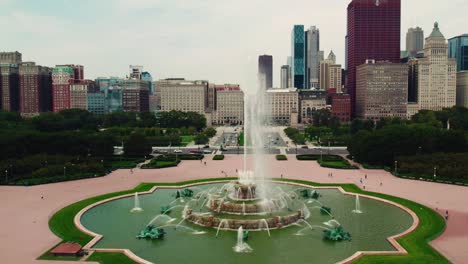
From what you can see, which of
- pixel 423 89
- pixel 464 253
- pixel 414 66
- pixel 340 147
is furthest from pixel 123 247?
pixel 414 66

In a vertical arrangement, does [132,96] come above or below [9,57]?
below

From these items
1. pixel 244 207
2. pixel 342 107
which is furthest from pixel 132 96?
pixel 244 207

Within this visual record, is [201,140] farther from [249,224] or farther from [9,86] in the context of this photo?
[9,86]

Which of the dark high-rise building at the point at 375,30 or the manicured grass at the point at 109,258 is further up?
the dark high-rise building at the point at 375,30

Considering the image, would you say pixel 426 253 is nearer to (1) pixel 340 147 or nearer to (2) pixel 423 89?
(1) pixel 340 147

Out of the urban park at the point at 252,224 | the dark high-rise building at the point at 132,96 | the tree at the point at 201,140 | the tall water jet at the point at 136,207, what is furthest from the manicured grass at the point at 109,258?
the dark high-rise building at the point at 132,96

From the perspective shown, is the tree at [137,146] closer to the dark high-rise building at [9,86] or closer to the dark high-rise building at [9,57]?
the dark high-rise building at [9,86]

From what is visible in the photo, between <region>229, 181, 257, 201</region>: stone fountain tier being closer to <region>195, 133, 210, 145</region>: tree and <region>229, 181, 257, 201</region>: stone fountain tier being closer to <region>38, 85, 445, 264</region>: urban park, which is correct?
<region>38, 85, 445, 264</region>: urban park

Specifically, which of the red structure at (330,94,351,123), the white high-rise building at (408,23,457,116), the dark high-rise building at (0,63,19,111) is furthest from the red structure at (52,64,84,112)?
the white high-rise building at (408,23,457,116)
